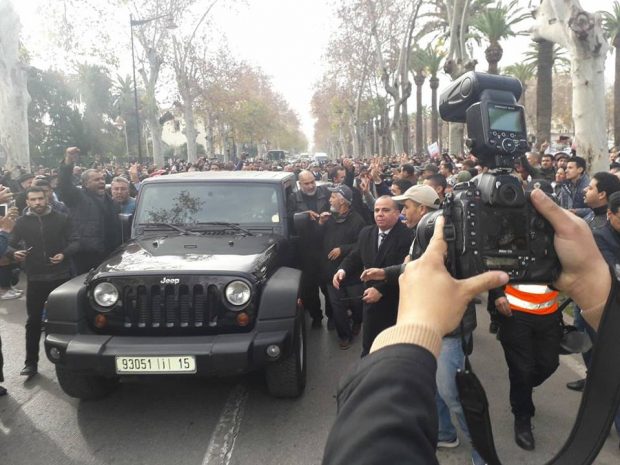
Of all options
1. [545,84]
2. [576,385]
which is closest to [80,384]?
[576,385]

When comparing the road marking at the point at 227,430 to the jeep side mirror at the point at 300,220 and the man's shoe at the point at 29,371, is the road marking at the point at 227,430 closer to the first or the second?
the jeep side mirror at the point at 300,220

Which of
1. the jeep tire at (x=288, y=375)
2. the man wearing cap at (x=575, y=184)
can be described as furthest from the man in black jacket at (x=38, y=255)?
the man wearing cap at (x=575, y=184)

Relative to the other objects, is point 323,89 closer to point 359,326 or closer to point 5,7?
point 5,7

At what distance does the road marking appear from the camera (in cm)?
335

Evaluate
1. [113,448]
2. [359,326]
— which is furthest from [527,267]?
[359,326]

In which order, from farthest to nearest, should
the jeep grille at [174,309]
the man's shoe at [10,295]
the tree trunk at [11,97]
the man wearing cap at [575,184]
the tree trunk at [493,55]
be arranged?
the tree trunk at [493,55]
the tree trunk at [11,97]
the man's shoe at [10,295]
the man wearing cap at [575,184]
the jeep grille at [174,309]

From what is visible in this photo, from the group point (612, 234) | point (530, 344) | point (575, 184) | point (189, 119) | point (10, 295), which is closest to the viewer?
point (530, 344)

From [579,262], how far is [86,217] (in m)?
5.72

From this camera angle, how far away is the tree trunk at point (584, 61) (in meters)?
7.50

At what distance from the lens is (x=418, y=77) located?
40000 mm

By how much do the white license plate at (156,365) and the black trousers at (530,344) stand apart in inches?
86.6

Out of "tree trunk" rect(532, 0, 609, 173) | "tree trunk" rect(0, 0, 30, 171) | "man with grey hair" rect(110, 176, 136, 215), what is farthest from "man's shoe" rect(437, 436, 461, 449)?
"tree trunk" rect(0, 0, 30, 171)

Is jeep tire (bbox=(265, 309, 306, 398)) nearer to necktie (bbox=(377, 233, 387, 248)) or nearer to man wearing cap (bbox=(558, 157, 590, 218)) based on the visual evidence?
necktie (bbox=(377, 233, 387, 248))

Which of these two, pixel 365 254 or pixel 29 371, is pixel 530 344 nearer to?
pixel 365 254
